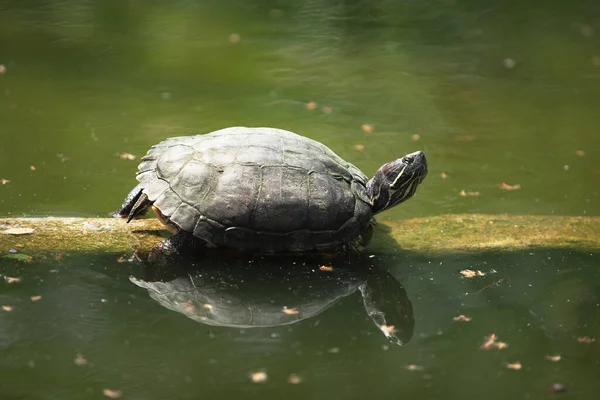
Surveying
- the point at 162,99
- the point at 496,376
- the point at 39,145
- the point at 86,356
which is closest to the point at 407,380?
the point at 496,376

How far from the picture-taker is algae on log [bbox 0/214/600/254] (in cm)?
498

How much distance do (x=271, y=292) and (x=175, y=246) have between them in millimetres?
815

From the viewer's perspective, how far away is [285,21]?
40.7 feet

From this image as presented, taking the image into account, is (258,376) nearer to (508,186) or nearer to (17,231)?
(17,231)

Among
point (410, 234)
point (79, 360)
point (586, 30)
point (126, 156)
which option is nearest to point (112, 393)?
point (79, 360)

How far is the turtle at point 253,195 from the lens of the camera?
16.1 ft

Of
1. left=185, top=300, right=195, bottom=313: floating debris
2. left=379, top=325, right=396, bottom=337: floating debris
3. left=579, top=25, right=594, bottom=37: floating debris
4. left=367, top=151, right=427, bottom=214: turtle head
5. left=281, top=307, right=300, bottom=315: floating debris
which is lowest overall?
left=379, top=325, right=396, bottom=337: floating debris

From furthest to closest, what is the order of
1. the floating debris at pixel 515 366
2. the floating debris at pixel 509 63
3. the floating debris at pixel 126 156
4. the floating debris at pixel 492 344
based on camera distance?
the floating debris at pixel 509 63, the floating debris at pixel 126 156, the floating debris at pixel 492 344, the floating debris at pixel 515 366

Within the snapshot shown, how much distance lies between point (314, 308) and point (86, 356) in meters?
1.50

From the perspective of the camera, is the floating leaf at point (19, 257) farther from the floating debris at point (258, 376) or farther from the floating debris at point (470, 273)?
the floating debris at point (470, 273)

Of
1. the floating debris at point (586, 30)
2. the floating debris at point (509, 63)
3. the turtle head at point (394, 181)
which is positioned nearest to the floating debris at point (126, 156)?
the turtle head at point (394, 181)

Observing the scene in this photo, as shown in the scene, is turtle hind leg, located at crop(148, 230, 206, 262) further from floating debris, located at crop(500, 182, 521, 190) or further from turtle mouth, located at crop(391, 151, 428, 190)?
floating debris, located at crop(500, 182, 521, 190)

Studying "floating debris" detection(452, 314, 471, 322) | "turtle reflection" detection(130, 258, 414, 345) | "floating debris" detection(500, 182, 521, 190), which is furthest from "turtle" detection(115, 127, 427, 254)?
"floating debris" detection(500, 182, 521, 190)

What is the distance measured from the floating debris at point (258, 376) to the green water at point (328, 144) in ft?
0.11
